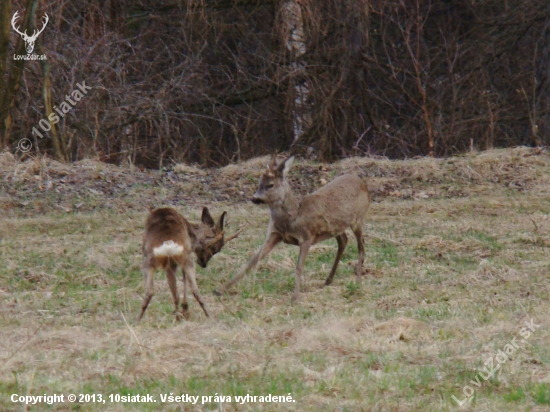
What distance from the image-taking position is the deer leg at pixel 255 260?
33.8ft

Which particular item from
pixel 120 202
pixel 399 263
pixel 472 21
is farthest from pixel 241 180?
pixel 472 21

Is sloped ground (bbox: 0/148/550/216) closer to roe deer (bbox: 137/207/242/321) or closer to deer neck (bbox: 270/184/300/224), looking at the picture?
deer neck (bbox: 270/184/300/224)

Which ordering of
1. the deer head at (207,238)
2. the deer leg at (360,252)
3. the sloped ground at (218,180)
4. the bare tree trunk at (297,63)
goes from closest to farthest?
the deer head at (207,238)
the deer leg at (360,252)
the sloped ground at (218,180)
the bare tree trunk at (297,63)

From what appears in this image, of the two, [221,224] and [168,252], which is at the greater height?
[168,252]

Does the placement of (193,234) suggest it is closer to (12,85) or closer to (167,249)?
(167,249)

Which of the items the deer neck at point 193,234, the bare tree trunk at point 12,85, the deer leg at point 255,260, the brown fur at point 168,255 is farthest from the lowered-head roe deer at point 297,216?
the bare tree trunk at point 12,85

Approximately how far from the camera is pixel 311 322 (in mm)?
8578

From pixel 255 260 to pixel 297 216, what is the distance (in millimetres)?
659

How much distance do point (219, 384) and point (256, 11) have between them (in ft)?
56.1

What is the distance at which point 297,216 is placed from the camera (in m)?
10.4

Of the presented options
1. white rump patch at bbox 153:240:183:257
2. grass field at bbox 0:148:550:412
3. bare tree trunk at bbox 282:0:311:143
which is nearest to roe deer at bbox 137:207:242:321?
white rump patch at bbox 153:240:183:257

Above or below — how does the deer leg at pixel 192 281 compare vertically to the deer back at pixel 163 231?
below

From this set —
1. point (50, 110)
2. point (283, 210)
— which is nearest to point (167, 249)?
point (283, 210)

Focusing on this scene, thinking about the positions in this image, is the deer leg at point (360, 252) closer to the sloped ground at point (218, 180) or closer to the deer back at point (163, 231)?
the deer back at point (163, 231)
